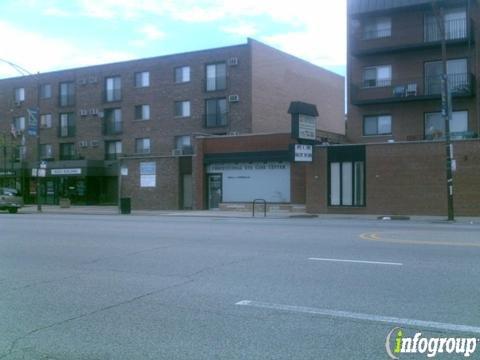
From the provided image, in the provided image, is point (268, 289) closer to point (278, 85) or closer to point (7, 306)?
point (7, 306)

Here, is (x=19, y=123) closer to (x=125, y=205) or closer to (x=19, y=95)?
(x=19, y=95)

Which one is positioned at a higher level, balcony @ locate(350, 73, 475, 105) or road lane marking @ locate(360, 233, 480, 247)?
balcony @ locate(350, 73, 475, 105)

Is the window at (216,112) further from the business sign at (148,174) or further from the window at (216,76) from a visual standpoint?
the business sign at (148,174)

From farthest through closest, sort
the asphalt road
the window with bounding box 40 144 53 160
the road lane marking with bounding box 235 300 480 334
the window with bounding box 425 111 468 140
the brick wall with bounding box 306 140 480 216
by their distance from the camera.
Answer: the window with bounding box 40 144 53 160, the window with bounding box 425 111 468 140, the brick wall with bounding box 306 140 480 216, the road lane marking with bounding box 235 300 480 334, the asphalt road

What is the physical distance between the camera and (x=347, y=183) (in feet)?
97.2

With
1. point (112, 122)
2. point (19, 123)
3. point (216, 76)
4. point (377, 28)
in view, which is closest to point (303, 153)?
point (377, 28)

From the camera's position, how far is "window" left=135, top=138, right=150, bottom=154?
4459 centimetres

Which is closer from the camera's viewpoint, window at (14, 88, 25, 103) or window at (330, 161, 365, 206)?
window at (330, 161, 365, 206)

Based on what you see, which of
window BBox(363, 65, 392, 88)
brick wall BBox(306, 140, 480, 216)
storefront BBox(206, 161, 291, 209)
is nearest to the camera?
brick wall BBox(306, 140, 480, 216)

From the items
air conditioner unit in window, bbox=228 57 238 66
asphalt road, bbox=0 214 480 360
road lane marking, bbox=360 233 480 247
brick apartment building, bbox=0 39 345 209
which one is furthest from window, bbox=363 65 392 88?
asphalt road, bbox=0 214 480 360

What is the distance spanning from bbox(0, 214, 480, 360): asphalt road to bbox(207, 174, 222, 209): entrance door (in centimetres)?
2045

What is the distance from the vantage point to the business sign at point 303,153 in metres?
29.0

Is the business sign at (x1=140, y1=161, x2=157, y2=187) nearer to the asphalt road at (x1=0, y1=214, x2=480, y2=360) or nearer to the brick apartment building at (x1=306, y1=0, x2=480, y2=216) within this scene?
the brick apartment building at (x1=306, y1=0, x2=480, y2=216)

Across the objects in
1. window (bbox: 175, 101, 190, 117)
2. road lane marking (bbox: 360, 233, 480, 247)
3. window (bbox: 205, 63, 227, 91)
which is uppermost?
window (bbox: 205, 63, 227, 91)
